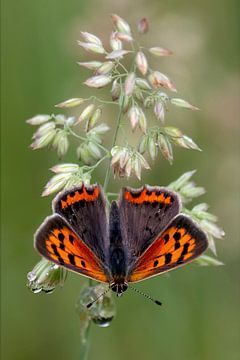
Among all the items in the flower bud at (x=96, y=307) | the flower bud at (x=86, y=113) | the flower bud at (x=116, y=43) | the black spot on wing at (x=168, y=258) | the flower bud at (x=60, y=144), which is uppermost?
the flower bud at (x=116, y=43)

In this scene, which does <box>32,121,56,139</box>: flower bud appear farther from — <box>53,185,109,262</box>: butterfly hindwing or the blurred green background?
the blurred green background

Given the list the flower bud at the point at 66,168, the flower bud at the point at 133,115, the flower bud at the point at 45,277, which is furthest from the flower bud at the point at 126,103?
the flower bud at the point at 45,277

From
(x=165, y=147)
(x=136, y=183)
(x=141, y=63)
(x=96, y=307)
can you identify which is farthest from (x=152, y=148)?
(x=136, y=183)

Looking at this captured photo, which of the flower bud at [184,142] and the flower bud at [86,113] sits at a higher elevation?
the flower bud at [86,113]

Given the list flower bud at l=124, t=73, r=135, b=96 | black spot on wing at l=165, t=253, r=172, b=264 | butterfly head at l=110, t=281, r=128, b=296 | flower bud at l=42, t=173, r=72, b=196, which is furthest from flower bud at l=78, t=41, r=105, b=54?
butterfly head at l=110, t=281, r=128, b=296

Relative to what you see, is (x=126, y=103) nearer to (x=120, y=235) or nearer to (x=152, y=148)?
(x=152, y=148)

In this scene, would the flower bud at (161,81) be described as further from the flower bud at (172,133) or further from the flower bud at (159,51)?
the flower bud at (172,133)

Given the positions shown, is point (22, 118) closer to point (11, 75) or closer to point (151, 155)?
point (11, 75)
